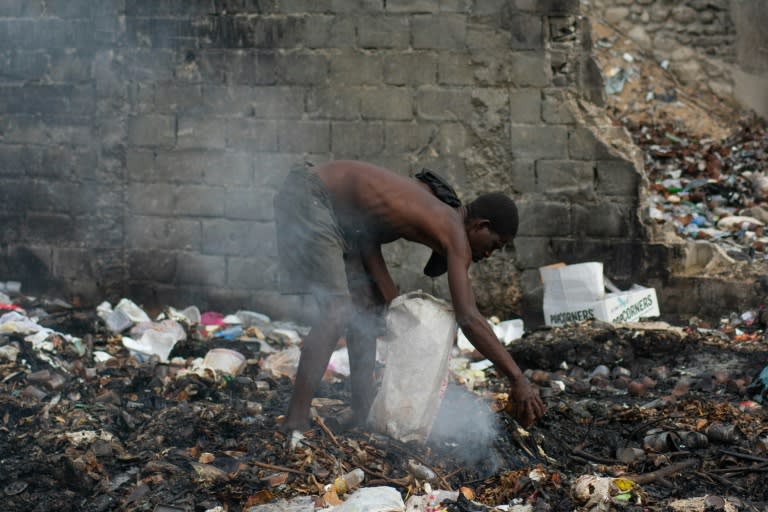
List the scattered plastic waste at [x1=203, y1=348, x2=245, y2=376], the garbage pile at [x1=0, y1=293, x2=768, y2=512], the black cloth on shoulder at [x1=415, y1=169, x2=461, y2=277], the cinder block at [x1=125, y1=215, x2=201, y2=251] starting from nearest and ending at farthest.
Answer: the garbage pile at [x1=0, y1=293, x2=768, y2=512]
the black cloth on shoulder at [x1=415, y1=169, x2=461, y2=277]
the scattered plastic waste at [x1=203, y1=348, x2=245, y2=376]
the cinder block at [x1=125, y1=215, x2=201, y2=251]

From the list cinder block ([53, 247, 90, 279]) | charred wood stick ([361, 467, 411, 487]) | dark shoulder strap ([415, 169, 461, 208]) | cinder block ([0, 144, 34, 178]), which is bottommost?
cinder block ([53, 247, 90, 279])

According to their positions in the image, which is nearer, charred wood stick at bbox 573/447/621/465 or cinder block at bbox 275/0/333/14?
charred wood stick at bbox 573/447/621/465

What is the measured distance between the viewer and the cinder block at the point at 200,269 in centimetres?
694

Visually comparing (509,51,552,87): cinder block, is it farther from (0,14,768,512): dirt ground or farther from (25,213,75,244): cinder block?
(25,213,75,244): cinder block

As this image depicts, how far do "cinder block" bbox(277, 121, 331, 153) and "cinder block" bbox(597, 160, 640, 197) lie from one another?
6.64ft

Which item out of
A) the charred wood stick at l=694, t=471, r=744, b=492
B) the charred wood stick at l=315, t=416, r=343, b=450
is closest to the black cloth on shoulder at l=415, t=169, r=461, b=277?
the charred wood stick at l=315, t=416, r=343, b=450

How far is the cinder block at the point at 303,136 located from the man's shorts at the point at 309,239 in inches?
93.1

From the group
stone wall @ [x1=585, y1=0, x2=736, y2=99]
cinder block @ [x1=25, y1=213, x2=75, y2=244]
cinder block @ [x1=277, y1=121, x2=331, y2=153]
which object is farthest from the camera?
stone wall @ [x1=585, y1=0, x2=736, y2=99]

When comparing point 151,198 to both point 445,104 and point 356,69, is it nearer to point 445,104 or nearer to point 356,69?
point 356,69

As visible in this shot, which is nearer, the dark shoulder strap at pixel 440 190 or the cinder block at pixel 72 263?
the dark shoulder strap at pixel 440 190

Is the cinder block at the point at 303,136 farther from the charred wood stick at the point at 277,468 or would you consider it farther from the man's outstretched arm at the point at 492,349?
the charred wood stick at the point at 277,468

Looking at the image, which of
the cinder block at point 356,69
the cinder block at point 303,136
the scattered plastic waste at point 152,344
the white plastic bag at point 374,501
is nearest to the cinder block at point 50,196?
the scattered plastic waste at point 152,344

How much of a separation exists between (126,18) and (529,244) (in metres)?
3.51

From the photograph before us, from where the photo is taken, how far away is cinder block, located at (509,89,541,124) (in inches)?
255
